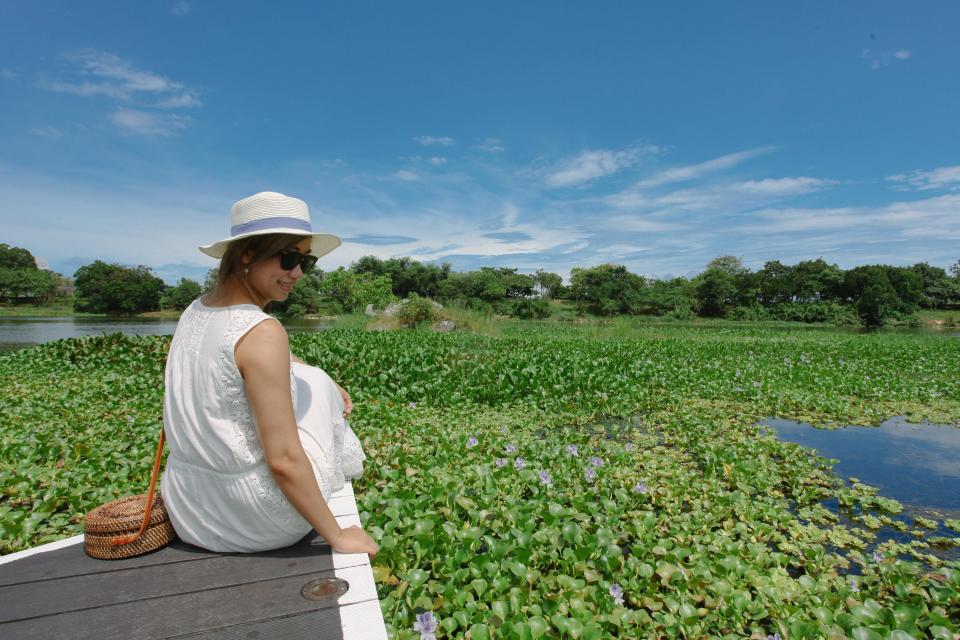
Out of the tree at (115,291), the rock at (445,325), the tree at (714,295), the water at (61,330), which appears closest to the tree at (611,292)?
the tree at (714,295)

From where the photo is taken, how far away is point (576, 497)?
268 centimetres

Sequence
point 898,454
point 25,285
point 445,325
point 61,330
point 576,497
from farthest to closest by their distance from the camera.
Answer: point 25,285
point 61,330
point 445,325
point 898,454
point 576,497

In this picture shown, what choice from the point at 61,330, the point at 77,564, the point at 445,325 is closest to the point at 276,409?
the point at 77,564

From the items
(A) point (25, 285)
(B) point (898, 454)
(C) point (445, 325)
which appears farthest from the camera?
(A) point (25, 285)

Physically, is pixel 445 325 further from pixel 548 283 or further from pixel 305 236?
pixel 548 283

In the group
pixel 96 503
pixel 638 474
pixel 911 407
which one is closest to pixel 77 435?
pixel 96 503

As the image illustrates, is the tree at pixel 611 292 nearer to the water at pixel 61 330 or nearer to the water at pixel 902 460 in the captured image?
the water at pixel 61 330

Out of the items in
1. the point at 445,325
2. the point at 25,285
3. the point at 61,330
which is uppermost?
the point at 25,285

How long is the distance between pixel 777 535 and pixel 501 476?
4.81 feet

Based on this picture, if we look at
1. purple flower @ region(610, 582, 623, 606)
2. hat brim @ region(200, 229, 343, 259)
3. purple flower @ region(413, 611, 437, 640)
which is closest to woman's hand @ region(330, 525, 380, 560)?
purple flower @ region(413, 611, 437, 640)

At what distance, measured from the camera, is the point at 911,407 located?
19.2 feet

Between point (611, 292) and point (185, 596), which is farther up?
point (611, 292)

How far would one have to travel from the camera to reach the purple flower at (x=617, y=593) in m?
1.87

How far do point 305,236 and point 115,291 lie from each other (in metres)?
47.7
